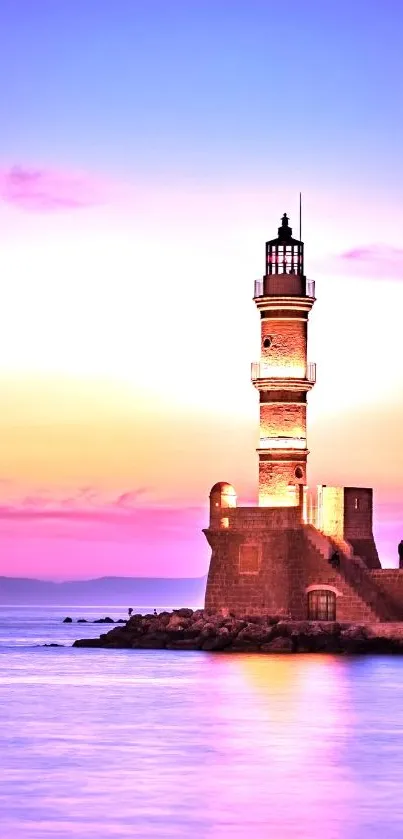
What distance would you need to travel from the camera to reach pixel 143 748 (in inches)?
1406

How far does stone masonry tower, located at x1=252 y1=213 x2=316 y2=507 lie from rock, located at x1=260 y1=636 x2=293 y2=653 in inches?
156

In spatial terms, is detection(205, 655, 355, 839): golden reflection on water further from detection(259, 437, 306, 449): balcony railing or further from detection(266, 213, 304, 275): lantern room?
detection(266, 213, 304, 275): lantern room

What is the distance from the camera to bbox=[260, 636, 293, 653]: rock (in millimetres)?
57750

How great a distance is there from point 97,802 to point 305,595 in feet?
99.0

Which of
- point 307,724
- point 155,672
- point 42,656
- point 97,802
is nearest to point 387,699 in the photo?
point 307,724

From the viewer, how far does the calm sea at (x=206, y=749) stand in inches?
1077

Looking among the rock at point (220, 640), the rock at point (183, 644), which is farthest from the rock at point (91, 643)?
the rock at point (220, 640)

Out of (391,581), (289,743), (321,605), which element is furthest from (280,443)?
(289,743)

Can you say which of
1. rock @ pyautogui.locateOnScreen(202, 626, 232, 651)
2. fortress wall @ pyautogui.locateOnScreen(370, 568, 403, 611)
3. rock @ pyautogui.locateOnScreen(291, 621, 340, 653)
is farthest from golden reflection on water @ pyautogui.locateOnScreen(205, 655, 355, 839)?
fortress wall @ pyautogui.locateOnScreen(370, 568, 403, 611)

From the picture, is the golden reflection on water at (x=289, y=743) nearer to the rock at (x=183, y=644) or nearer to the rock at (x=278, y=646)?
the rock at (x=278, y=646)

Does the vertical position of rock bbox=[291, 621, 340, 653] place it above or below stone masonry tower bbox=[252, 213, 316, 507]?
below

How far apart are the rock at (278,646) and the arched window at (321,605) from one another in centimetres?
127

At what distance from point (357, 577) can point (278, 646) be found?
3037mm

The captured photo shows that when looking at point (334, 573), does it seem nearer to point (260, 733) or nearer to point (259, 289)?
point (259, 289)
